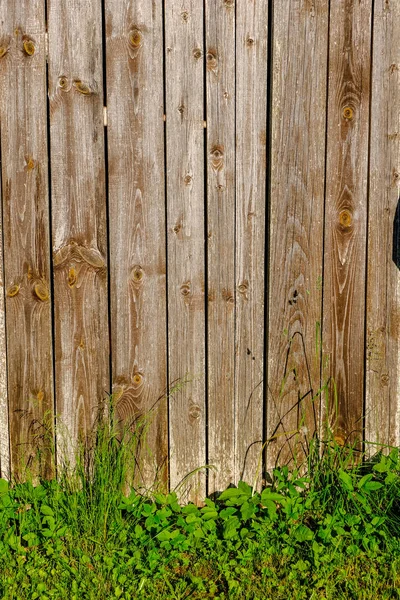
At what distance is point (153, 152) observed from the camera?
3227mm

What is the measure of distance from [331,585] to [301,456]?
2.37ft

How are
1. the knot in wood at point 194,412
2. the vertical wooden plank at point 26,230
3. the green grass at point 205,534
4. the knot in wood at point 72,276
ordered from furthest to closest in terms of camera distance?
the knot in wood at point 194,412, the knot in wood at point 72,276, the vertical wooden plank at point 26,230, the green grass at point 205,534

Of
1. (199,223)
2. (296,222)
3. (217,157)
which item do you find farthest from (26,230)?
(296,222)

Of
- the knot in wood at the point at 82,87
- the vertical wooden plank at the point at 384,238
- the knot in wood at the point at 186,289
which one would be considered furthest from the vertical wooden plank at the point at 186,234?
the vertical wooden plank at the point at 384,238

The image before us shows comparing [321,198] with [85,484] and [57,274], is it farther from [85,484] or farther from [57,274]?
[85,484]

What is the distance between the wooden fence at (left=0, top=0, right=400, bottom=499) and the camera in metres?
3.18

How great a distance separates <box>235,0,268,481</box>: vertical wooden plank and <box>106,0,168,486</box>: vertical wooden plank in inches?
13.3

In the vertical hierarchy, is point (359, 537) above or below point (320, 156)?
below

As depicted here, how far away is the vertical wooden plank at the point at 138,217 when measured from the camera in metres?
3.16

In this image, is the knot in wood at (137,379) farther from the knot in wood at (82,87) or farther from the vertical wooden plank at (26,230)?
the knot in wood at (82,87)

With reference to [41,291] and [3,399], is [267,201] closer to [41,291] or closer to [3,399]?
[41,291]

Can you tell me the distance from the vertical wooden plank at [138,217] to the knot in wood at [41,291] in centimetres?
30

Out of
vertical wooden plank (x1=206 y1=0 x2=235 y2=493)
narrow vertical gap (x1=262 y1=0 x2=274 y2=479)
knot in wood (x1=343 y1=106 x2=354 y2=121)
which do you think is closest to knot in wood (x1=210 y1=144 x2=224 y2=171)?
vertical wooden plank (x1=206 y1=0 x2=235 y2=493)

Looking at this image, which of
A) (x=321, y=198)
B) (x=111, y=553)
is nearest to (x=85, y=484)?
(x=111, y=553)
